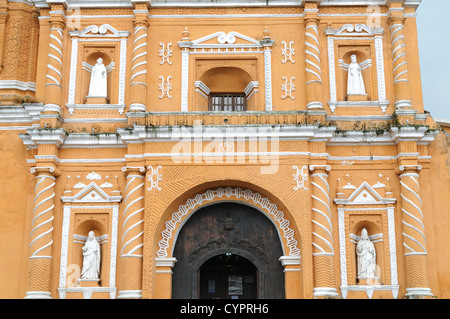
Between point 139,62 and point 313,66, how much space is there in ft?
13.9

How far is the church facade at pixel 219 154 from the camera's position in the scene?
14.9 meters

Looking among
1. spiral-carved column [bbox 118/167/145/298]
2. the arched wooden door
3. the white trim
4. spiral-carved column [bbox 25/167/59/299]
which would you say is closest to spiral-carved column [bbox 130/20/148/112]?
spiral-carved column [bbox 118/167/145/298]

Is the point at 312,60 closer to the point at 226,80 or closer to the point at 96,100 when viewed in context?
the point at 226,80

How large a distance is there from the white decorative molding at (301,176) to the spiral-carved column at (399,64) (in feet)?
9.32

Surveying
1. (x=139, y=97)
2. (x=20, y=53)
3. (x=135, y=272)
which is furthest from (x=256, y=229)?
(x=20, y=53)

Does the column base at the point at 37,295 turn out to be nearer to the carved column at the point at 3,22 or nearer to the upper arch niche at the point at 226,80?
the carved column at the point at 3,22

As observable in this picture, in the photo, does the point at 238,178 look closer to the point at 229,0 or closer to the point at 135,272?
the point at 135,272

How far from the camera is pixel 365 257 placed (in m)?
15.0

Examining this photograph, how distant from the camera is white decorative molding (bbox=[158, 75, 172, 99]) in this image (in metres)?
16.0

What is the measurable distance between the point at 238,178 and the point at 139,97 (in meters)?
3.10

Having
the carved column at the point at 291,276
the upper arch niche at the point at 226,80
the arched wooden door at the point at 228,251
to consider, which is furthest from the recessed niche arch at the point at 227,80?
the carved column at the point at 291,276

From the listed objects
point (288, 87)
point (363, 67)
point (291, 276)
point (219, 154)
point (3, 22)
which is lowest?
point (291, 276)

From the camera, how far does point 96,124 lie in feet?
52.1

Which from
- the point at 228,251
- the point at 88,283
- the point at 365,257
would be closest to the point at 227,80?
the point at 228,251
